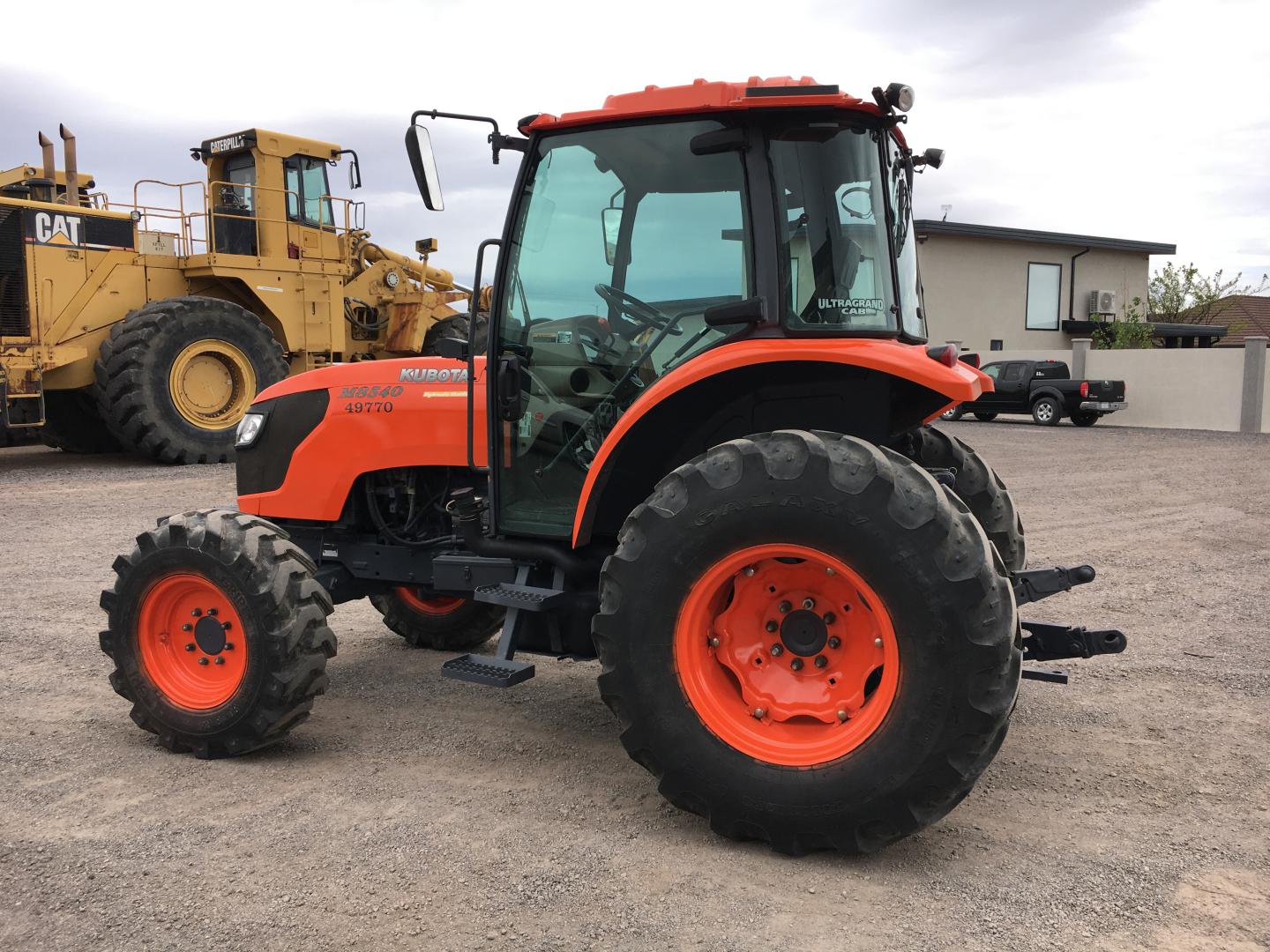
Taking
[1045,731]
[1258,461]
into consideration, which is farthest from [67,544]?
[1258,461]

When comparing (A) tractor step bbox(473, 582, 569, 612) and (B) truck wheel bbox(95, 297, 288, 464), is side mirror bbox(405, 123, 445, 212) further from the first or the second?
(B) truck wheel bbox(95, 297, 288, 464)

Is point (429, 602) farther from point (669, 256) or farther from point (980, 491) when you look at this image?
point (980, 491)

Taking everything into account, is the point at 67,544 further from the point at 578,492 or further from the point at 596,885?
the point at 596,885

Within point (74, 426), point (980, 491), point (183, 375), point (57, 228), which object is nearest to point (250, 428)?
point (980, 491)

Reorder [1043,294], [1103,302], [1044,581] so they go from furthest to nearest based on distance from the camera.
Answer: [1103,302]
[1043,294]
[1044,581]

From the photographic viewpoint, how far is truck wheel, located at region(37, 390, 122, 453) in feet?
47.8

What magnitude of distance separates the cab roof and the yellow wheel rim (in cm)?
1071

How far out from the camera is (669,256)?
151 inches

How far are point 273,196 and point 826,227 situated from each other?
43.1 ft

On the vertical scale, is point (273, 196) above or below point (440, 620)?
above

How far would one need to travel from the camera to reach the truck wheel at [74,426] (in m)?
14.6

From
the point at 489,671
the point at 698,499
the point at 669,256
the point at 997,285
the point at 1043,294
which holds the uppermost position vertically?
the point at 997,285

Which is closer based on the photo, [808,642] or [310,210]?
[808,642]

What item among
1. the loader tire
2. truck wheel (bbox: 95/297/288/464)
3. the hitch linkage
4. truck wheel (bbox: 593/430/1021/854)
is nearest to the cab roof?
truck wheel (bbox: 593/430/1021/854)
